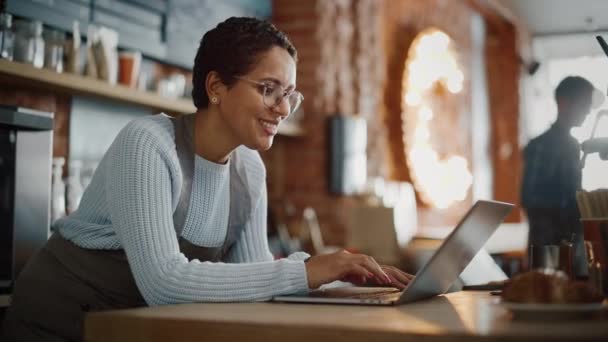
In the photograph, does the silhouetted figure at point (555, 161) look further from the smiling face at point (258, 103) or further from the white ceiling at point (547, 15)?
the white ceiling at point (547, 15)

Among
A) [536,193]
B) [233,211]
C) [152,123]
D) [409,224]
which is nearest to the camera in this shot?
[152,123]

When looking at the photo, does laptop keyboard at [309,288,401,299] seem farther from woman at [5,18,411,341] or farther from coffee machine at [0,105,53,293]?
coffee machine at [0,105,53,293]

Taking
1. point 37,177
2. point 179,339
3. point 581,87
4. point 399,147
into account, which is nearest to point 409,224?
point 399,147

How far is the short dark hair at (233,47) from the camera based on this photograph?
5.44ft

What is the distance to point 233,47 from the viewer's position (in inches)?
65.9

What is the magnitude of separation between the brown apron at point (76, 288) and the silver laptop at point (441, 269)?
0.40 meters

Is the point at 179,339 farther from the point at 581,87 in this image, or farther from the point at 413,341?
the point at 581,87

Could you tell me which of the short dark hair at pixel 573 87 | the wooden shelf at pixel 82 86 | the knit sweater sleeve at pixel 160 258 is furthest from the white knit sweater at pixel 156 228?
the short dark hair at pixel 573 87

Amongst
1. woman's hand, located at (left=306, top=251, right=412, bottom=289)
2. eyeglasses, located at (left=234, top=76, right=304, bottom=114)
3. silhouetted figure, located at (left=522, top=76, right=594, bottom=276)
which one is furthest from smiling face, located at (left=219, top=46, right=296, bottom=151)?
silhouetted figure, located at (left=522, top=76, right=594, bottom=276)

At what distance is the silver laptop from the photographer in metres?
1.27

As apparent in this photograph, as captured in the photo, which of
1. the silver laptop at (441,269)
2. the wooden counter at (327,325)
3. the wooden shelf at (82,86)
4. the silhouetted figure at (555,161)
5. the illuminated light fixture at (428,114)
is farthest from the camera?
the illuminated light fixture at (428,114)

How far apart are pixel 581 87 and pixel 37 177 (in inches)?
86.5

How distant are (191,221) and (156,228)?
0.89 ft

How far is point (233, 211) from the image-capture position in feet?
5.78
